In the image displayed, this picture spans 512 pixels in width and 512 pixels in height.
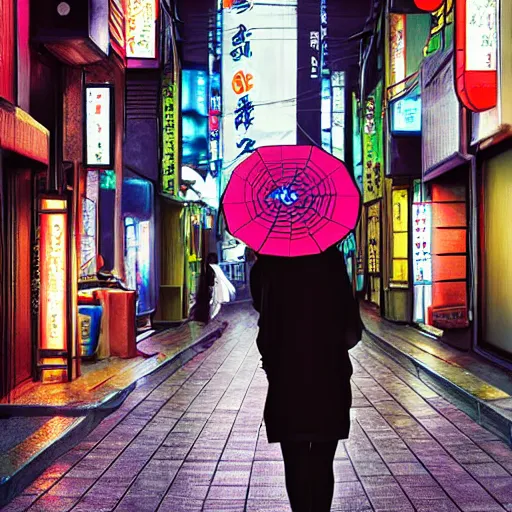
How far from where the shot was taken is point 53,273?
11.2 meters

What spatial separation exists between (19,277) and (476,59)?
23.8 feet

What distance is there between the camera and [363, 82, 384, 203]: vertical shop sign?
2558 cm

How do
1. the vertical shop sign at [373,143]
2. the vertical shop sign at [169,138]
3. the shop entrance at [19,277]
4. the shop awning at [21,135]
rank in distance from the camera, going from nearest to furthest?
the shop awning at [21,135] < the shop entrance at [19,277] < the vertical shop sign at [169,138] < the vertical shop sign at [373,143]

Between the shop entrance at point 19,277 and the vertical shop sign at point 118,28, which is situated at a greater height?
the vertical shop sign at point 118,28

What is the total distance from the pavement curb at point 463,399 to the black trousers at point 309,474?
12.5 ft

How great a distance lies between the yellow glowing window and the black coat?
1812 cm

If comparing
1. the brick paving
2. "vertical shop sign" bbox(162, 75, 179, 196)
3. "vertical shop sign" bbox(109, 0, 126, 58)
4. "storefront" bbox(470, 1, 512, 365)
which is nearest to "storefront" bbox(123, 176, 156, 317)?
"vertical shop sign" bbox(162, 75, 179, 196)

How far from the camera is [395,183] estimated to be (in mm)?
22484

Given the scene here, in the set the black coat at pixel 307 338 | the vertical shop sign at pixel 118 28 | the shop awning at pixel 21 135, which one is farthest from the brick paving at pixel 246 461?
the vertical shop sign at pixel 118 28

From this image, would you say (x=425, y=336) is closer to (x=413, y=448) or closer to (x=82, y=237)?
(x=82, y=237)

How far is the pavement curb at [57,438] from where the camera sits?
20.0 ft

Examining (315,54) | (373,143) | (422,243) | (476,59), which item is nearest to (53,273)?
(476,59)

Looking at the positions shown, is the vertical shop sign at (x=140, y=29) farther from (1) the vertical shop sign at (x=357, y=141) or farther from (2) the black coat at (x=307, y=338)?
(1) the vertical shop sign at (x=357, y=141)

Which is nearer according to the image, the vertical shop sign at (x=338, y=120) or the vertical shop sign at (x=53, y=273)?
the vertical shop sign at (x=53, y=273)
